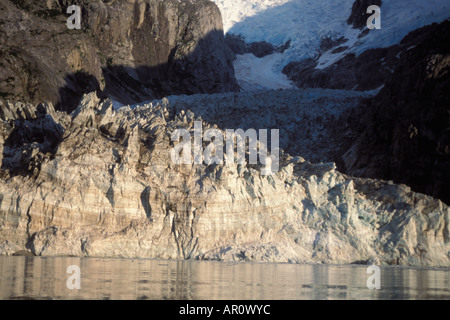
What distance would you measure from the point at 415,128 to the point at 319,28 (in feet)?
373

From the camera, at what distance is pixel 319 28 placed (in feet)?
602

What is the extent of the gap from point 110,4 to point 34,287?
102 m

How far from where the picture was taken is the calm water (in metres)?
24.5

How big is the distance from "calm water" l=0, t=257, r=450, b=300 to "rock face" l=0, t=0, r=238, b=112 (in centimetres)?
4938

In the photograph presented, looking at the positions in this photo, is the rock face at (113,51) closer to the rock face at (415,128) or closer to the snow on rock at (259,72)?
the snow on rock at (259,72)

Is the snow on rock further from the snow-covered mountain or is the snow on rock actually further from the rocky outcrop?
the rocky outcrop

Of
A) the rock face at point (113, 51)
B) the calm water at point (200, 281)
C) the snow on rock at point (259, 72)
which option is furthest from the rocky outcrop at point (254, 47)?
the calm water at point (200, 281)

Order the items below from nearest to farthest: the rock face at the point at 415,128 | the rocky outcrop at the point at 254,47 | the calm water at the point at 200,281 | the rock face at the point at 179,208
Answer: the calm water at the point at 200,281, the rock face at the point at 179,208, the rock face at the point at 415,128, the rocky outcrop at the point at 254,47

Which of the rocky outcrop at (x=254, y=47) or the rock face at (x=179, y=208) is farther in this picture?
the rocky outcrop at (x=254, y=47)

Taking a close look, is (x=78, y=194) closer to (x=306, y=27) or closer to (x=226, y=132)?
(x=226, y=132)

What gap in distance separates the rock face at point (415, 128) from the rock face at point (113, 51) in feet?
127

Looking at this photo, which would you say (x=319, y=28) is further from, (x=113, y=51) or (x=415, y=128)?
(x=415, y=128)

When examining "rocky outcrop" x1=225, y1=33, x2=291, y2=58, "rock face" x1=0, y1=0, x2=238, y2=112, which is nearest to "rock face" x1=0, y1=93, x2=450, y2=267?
"rock face" x1=0, y1=0, x2=238, y2=112

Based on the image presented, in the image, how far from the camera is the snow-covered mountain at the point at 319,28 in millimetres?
141125
